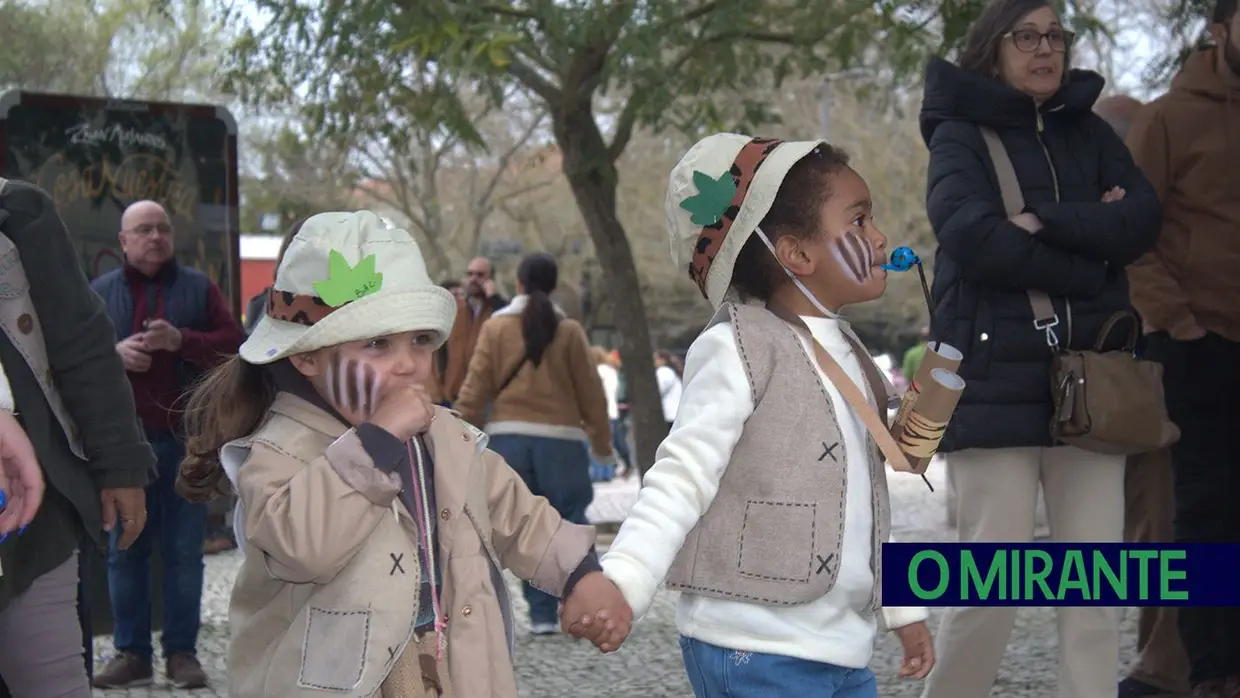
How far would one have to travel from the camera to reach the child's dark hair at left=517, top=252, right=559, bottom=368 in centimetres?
863

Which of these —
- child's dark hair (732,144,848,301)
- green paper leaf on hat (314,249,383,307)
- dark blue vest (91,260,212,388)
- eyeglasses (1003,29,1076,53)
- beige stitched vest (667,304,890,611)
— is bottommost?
beige stitched vest (667,304,890,611)

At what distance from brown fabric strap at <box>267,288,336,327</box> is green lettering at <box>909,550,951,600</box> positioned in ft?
6.11

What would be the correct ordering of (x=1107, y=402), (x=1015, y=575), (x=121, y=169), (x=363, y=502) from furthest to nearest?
(x=121, y=169)
(x=1015, y=575)
(x=1107, y=402)
(x=363, y=502)

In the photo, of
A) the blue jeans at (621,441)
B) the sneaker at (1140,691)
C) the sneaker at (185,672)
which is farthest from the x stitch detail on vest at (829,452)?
the blue jeans at (621,441)

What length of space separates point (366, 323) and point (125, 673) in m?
4.51

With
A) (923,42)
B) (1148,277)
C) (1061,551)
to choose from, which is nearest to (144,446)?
(1061,551)

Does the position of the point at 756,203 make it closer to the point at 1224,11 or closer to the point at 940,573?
the point at 940,573

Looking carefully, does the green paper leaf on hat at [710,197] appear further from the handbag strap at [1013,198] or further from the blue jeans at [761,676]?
the handbag strap at [1013,198]

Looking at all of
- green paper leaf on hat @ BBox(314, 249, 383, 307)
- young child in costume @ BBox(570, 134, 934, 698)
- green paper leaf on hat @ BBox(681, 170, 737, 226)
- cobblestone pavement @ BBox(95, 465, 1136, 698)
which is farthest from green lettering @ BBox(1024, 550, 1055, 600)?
green paper leaf on hat @ BBox(314, 249, 383, 307)

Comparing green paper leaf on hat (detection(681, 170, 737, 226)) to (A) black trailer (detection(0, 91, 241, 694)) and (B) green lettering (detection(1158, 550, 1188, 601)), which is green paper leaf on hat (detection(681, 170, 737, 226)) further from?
(A) black trailer (detection(0, 91, 241, 694))

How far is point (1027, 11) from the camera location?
4.92 metres

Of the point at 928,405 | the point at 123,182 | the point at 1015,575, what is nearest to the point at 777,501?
the point at 928,405

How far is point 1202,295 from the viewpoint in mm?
5445

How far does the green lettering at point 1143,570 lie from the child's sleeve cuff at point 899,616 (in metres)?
2.24
